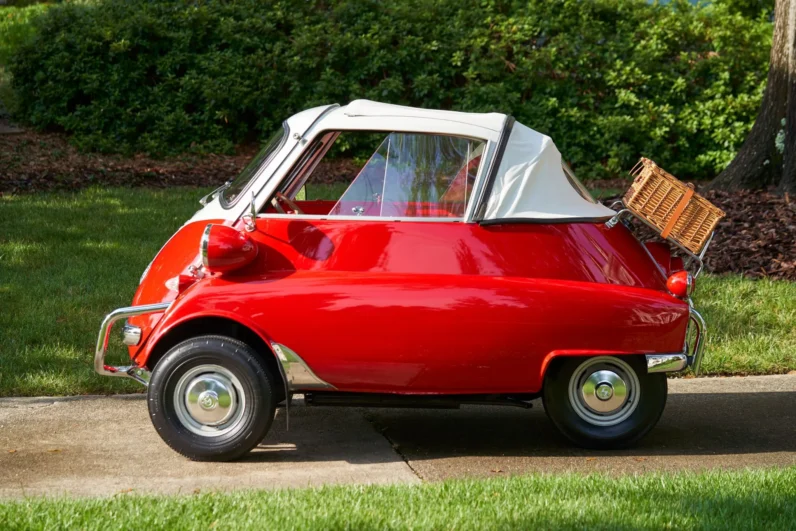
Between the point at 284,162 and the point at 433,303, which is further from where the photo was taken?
the point at 284,162

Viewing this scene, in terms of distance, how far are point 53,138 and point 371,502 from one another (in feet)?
35.8

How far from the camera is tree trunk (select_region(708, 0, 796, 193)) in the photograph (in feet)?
35.2

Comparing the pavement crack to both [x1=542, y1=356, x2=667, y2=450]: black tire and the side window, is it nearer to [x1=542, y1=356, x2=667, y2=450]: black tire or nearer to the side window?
[x1=542, y1=356, x2=667, y2=450]: black tire

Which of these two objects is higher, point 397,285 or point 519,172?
point 519,172

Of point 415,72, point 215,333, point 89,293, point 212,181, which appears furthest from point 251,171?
point 415,72

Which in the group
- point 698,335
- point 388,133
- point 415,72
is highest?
point 415,72

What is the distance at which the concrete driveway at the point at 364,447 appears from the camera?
16.5ft

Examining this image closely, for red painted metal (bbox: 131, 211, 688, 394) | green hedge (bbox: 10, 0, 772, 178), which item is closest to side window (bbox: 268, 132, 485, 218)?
red painted metal (bbox: 131, 211, 688, 394)

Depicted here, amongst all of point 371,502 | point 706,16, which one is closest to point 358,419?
point 371,502

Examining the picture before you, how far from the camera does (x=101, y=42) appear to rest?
14.3 meters

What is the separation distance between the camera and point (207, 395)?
16.9 feet

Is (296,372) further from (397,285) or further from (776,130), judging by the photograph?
(776,130)

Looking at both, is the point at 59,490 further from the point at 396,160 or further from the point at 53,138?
the point at 53,138

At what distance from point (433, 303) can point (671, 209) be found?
1.35 meters
